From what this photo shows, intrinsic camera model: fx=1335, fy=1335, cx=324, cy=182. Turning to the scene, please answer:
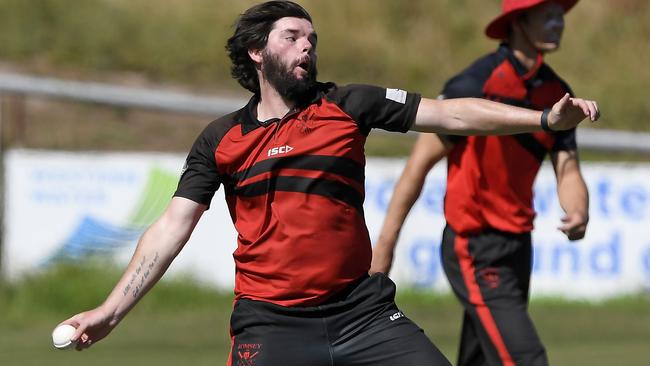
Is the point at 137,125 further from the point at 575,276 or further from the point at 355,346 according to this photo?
the point at 355,346

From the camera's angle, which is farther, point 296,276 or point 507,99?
point 507,99

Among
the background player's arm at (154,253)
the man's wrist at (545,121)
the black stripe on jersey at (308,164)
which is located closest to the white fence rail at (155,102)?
the background player's arm at (154,253)

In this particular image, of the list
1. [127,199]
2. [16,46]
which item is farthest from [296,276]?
[16,46]

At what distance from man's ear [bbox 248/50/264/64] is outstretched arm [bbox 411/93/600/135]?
746 mm

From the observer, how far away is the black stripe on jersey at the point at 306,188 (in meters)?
5.30

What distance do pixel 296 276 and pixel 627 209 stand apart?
937 cm

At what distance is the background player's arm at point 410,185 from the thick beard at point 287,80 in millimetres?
1488

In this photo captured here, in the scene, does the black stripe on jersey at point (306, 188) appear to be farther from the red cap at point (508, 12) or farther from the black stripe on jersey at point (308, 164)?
the red cap at point (508, 12)

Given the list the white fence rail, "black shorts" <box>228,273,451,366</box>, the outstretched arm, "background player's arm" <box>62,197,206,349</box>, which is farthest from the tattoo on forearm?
the white fence rail

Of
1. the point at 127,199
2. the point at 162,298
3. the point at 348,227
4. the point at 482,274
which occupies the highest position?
the point at 348,227

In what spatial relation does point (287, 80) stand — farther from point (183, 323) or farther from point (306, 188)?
point (183, 323)

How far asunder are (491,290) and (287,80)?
83.5 inches

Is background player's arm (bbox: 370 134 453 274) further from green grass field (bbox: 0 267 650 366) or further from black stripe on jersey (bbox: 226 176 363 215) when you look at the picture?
green grass field (bbox: 0 267 650 366)

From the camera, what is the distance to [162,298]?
14438 mm
